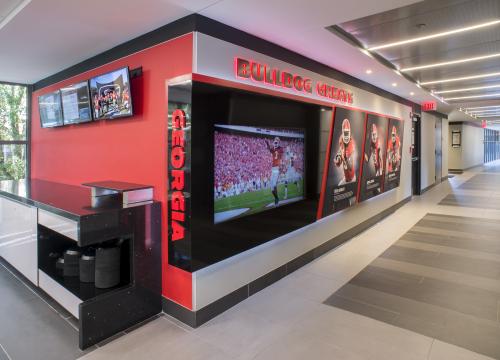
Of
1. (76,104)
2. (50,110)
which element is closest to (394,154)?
(76,104)

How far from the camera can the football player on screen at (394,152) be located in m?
6.71

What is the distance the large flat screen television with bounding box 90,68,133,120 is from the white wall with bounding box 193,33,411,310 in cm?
92

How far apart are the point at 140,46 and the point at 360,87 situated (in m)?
3.76

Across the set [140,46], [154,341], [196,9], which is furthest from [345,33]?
[154,341]

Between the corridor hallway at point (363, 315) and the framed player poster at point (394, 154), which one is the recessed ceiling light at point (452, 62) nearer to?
the framed player poster at point (394, 154)

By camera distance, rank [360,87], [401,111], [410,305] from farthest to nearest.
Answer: [401,111], [360,87], [410,305]

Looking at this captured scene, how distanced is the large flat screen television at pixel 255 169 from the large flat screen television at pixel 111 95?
1.08 meters

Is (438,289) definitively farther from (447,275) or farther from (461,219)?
(461,219)

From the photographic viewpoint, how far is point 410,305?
3.16 metres

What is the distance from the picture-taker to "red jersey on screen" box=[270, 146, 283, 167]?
11.8 feet

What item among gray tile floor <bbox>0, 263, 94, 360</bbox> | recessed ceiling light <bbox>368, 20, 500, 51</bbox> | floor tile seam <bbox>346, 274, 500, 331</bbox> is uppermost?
recessed ceiling light <bbox>368, 20, 500, 51</bbox>

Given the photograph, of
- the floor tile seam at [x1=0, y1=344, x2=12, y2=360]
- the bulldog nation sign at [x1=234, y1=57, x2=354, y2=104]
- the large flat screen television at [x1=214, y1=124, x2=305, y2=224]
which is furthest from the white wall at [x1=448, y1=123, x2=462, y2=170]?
the floor tile seam at [x1=0, y1=344, x2=12, y2=360]

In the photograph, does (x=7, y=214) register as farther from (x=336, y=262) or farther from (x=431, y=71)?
(x=431, y=71)

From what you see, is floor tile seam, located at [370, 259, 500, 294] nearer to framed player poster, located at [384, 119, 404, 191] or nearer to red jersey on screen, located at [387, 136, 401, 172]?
framed player poster, located at [384, 119, 404, 191]
